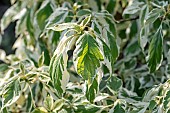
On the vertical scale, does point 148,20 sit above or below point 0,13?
above

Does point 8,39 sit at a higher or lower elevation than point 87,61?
lower

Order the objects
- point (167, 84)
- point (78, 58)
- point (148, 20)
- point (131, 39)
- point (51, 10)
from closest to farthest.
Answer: point (78, 58), point (167, 84), point (148, 20), point (51, 10), point (131, 39)

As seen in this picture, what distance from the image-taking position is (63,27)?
3.01 ft

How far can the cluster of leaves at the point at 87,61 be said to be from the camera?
88cm

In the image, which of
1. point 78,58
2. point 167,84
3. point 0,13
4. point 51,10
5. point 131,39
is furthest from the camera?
point 0,13

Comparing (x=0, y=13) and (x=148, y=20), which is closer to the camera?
(x=148, y=20)

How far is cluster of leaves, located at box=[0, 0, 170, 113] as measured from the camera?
0.88 metres

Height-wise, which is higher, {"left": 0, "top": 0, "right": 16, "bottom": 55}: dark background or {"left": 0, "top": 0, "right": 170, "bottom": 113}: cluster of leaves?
{"left": 0, "top": 0, "right": 170, "bottom": 113}: cluster of leaves

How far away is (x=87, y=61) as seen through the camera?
32.9 inches

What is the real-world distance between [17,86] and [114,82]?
262 mm

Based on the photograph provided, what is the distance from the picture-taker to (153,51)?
1083 mm

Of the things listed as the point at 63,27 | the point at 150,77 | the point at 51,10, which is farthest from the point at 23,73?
the point at 150,77

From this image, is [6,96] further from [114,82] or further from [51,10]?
[51,10]

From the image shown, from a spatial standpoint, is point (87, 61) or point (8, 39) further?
point (8, 39)
